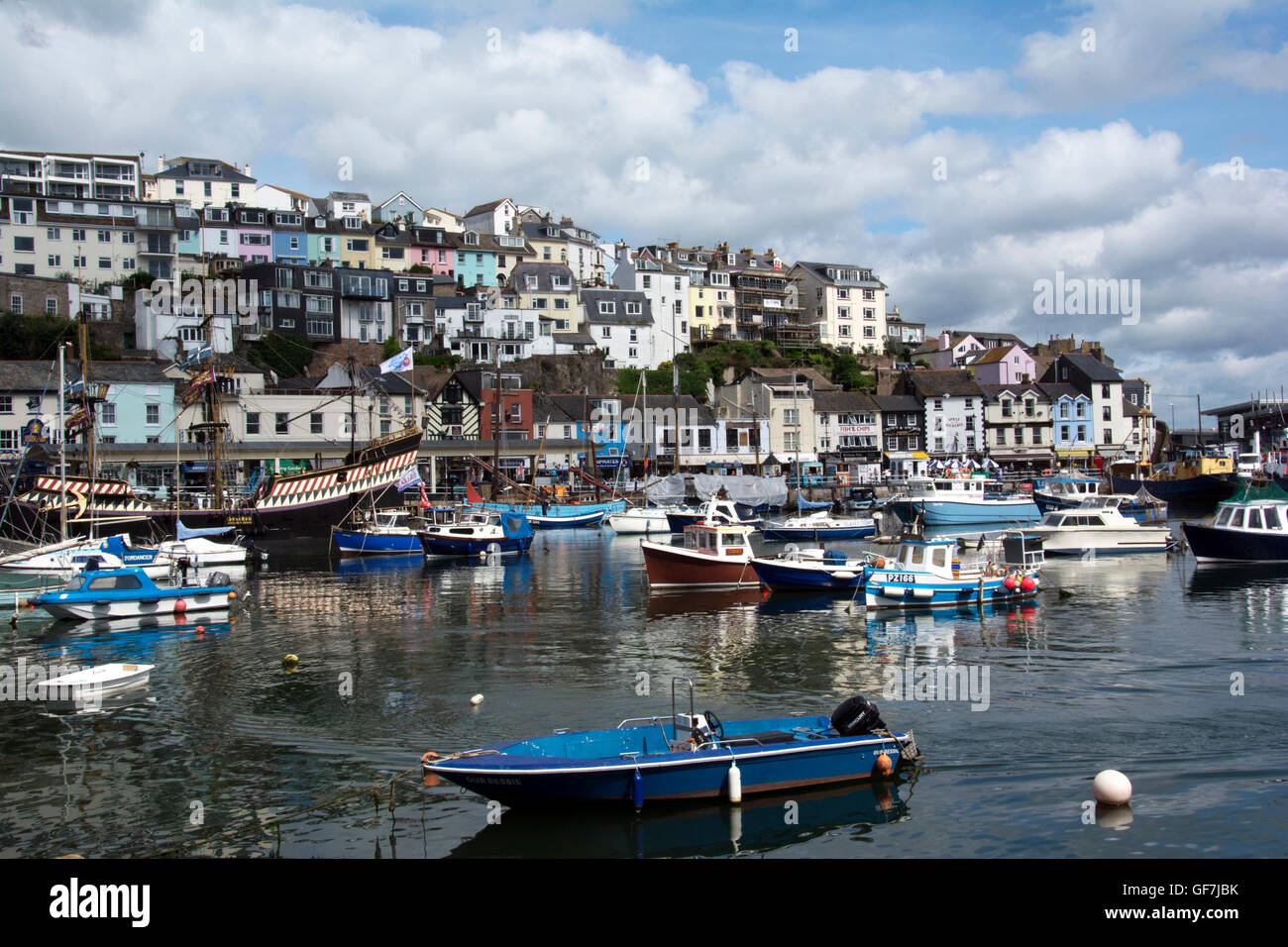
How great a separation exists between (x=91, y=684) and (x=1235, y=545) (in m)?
45.7

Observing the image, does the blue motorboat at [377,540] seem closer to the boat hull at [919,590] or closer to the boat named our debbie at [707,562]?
the boat named our debbie at [707,562]

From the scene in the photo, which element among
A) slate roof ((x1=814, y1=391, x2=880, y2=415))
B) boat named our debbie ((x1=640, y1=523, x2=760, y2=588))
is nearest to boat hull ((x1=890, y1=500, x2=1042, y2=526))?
boat named our debbie ((x1=640, y1=523, x2=760, y2=588))

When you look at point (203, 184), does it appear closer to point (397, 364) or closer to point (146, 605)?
point (397, 364)

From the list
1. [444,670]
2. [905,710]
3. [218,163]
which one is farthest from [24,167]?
[905,710]

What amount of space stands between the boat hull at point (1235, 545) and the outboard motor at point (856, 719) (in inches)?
1406

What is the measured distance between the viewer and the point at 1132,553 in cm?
5512

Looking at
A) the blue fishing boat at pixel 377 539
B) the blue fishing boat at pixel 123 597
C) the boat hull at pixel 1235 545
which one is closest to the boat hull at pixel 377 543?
Answer: the blue fishing boat at pixel 377 539

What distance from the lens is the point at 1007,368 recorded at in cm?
12050

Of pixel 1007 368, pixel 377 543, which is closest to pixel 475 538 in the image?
pixel 377 543

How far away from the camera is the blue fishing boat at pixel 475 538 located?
5828cm

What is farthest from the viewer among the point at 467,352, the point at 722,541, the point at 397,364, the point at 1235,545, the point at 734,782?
the point at 467,352

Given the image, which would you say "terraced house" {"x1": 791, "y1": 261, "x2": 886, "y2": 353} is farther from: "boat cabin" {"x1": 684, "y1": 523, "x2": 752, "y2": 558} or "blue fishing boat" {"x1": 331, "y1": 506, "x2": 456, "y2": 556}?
"boat cabin" {"x1": 684, "y1": 523, "x2": 752, "y2": 558}
